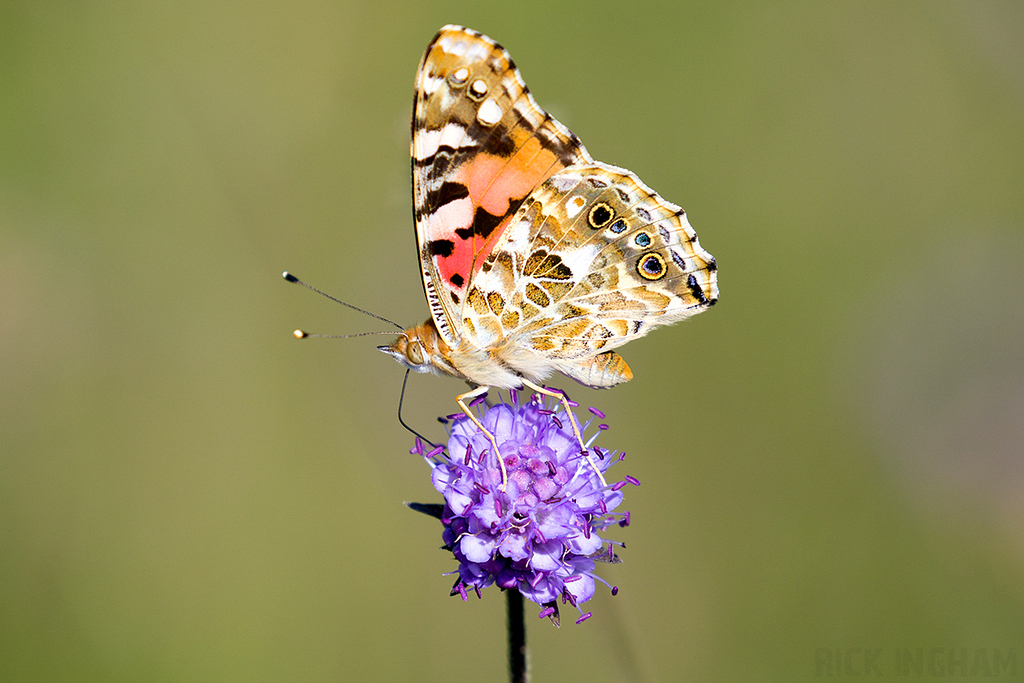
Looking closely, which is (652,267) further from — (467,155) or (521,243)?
(467,155)

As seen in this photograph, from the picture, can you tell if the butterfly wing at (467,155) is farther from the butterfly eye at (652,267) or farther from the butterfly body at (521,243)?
the butterfly eye at (652,267)

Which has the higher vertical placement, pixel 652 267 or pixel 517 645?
pixel 652 267

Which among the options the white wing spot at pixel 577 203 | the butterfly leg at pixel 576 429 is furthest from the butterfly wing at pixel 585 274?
the butterfly leg at pixel 576 429

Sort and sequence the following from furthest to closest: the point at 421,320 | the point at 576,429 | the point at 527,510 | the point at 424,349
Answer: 1. the point at 421,320
2. the point at 424,349
3. the point at 576,429
4. the point at 527,510

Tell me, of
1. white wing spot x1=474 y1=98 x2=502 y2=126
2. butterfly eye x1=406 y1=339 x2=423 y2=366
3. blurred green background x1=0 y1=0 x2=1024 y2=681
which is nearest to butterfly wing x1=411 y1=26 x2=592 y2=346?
white wing spot x1=474 y1=98 x2=502 y2=126

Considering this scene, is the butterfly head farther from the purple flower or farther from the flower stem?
the flower stem

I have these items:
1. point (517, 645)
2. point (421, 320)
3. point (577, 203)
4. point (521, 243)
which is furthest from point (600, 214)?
point (421, 320)
